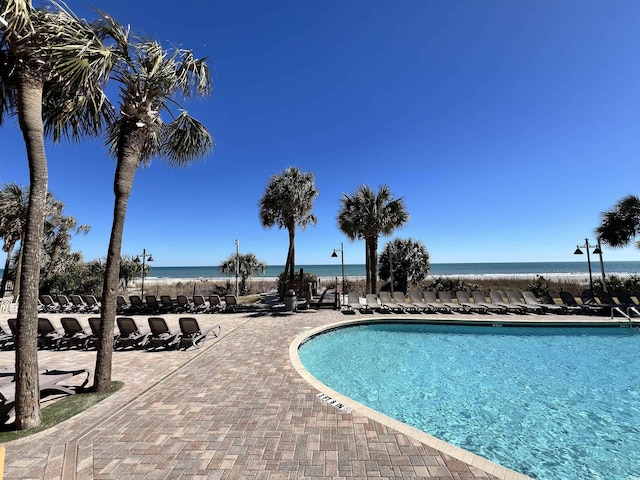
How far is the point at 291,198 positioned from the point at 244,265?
1472 centimetres

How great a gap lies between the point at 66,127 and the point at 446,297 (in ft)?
54.3

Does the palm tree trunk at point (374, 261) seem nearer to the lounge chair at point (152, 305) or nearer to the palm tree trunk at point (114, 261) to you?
the lounge chair at point (152, 305)

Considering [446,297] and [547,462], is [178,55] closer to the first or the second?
[547,462]

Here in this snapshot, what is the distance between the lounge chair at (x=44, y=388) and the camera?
13.0 ft

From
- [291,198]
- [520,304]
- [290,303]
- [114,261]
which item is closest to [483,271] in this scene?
[520,304]

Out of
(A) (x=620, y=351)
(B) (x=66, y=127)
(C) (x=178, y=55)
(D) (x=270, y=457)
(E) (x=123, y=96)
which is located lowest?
(A) (x=620, y=351)

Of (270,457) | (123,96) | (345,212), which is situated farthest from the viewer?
(345,212)

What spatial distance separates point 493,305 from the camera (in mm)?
14898

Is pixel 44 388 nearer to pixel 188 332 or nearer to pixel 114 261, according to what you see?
pixel 114 261

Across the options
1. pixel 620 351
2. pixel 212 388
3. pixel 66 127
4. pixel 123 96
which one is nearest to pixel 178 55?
pixel 123 96

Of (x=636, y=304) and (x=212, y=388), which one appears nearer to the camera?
(x=212, y=388)

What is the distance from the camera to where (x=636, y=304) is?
45.4 ft

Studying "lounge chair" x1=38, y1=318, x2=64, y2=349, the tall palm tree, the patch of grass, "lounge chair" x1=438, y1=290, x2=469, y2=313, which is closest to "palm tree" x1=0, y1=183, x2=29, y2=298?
"lounge chair" x1=38, y1=318, x2=64, y2=349

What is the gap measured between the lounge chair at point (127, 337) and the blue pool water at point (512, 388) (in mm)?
4744
